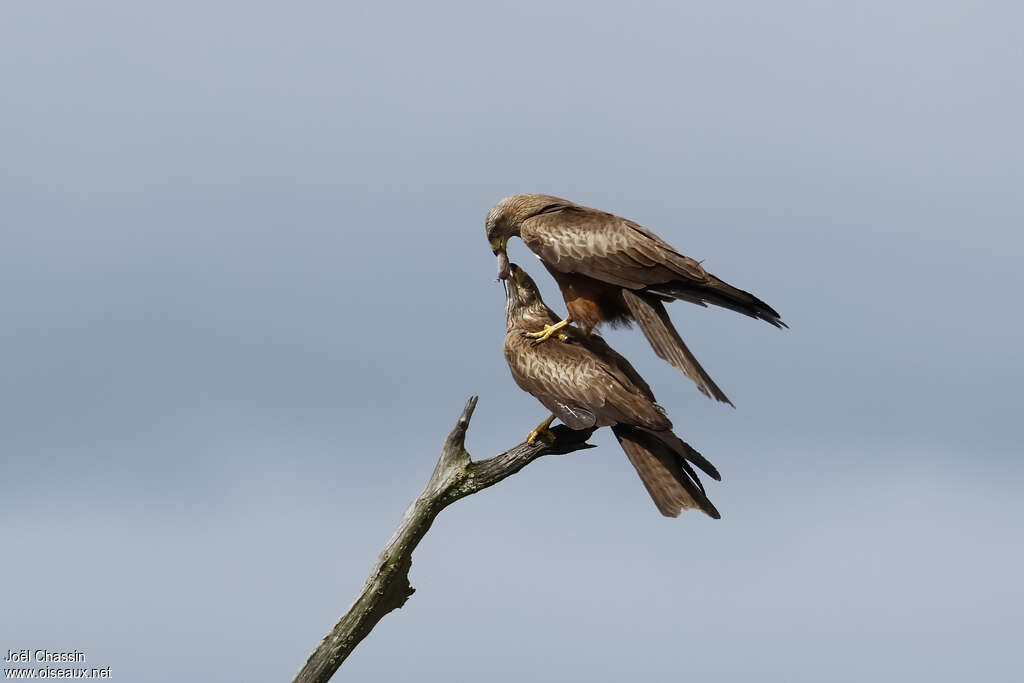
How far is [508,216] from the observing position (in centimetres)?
889

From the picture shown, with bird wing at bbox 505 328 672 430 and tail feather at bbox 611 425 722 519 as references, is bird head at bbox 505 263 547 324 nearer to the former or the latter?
bird wing at bbox 505 328 672 430

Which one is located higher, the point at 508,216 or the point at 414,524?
the point at 508,216

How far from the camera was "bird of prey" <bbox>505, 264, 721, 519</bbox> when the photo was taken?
8023 millimetres

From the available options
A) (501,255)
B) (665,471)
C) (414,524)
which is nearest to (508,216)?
(501,255)

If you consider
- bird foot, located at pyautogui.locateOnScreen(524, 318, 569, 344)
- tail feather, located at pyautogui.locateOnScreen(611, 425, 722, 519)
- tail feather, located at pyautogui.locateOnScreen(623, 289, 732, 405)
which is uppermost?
bird foot, located at pyautogui.locateOnScreen(524, 318, 569, 344)

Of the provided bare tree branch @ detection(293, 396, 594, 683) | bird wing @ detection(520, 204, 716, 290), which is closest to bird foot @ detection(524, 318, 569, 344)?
bird wing @ detection(520, 204, 716, 290)

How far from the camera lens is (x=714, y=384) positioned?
7727 mm

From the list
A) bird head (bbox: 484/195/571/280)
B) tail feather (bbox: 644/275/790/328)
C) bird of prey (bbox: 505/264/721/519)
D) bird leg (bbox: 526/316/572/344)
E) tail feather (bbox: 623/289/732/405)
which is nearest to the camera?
tail feather (bbox: 623/289/732/405)

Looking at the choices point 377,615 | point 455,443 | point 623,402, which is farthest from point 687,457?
point 377,615

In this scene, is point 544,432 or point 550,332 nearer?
point 550,332

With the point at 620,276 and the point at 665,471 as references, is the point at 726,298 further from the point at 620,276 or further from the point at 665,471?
the point at 665,471

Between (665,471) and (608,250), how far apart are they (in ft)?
5.11

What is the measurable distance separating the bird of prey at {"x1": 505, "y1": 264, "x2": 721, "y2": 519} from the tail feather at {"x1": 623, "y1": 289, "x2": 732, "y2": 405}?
0.43 m

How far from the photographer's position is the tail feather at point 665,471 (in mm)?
7984
